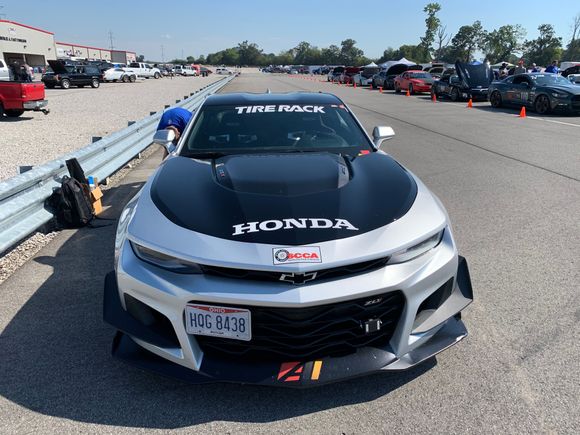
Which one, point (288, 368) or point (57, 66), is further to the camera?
point (57, 66)

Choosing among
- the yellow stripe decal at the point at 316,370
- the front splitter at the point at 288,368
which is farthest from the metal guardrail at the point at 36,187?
the yellow stripe decal at the point at 316,370

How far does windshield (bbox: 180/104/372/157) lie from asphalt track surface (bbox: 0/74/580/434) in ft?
4.98

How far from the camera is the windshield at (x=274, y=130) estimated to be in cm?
408

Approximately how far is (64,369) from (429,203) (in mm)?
2490

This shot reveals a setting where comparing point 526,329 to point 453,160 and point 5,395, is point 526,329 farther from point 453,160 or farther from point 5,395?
point 453,160

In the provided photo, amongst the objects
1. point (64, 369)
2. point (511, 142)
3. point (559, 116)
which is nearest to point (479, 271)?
point (64, 369)

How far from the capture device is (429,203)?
306 centimetres

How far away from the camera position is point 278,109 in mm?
4500

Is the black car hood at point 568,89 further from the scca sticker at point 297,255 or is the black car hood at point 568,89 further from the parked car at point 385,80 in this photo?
the parked car at point 385,80

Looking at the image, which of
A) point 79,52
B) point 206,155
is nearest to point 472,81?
point 206,155

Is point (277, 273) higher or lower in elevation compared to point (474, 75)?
lower

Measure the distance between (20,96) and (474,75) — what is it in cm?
1982

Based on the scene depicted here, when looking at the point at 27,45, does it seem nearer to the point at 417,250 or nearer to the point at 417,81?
the point at 417,81

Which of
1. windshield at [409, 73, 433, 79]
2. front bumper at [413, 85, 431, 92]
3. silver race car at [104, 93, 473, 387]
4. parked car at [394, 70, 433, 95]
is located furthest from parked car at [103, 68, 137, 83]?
silver race car at [104, 93, 473, 387]
